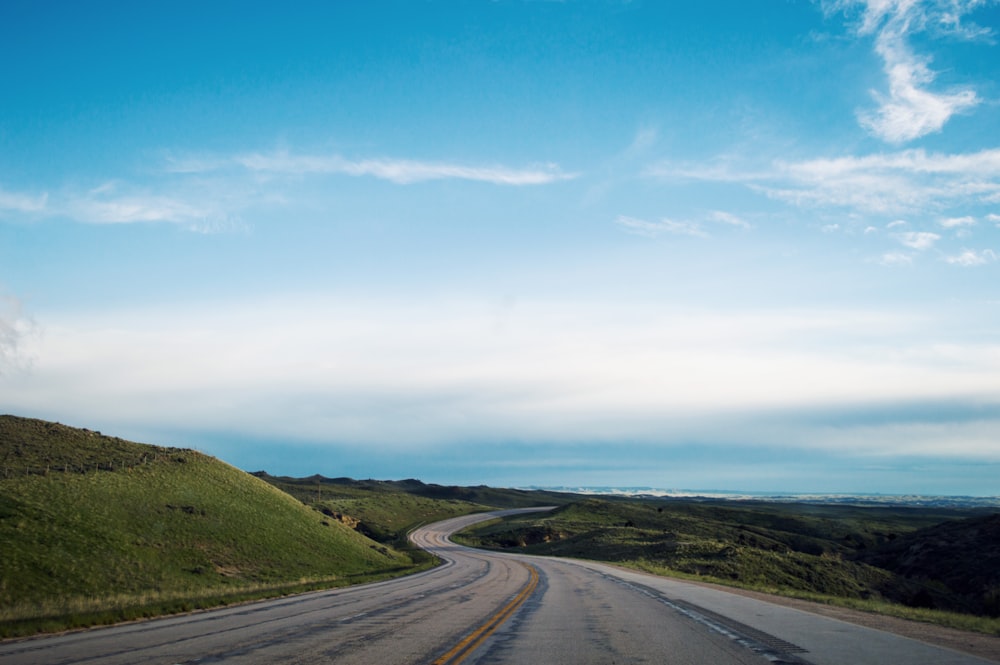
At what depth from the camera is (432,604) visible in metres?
21.8

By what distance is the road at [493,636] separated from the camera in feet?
36.9

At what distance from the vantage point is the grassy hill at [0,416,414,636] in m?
26.0

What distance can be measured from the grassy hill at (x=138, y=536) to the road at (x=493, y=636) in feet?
10.9

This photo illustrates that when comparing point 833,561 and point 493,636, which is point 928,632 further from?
point 833,561

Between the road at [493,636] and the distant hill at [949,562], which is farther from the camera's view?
the distant hill at [949,562]

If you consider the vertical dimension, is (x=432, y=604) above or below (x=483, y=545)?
above

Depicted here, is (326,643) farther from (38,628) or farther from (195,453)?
(195,453)

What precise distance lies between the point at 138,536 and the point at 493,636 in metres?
30.0

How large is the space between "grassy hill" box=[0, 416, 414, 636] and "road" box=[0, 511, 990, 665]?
333 centimetres

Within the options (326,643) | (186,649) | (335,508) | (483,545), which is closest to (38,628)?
(186,649)


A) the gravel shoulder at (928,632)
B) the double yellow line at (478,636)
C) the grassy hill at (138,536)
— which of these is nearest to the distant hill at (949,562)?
the gravel shoulder at (928,632)

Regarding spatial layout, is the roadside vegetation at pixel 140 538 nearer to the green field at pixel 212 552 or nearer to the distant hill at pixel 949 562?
the green field at pixel 212 552

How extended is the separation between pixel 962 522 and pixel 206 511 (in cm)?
5906

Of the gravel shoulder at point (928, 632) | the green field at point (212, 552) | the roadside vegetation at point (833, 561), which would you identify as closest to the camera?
the gravel shoulder at point (928, 632)
